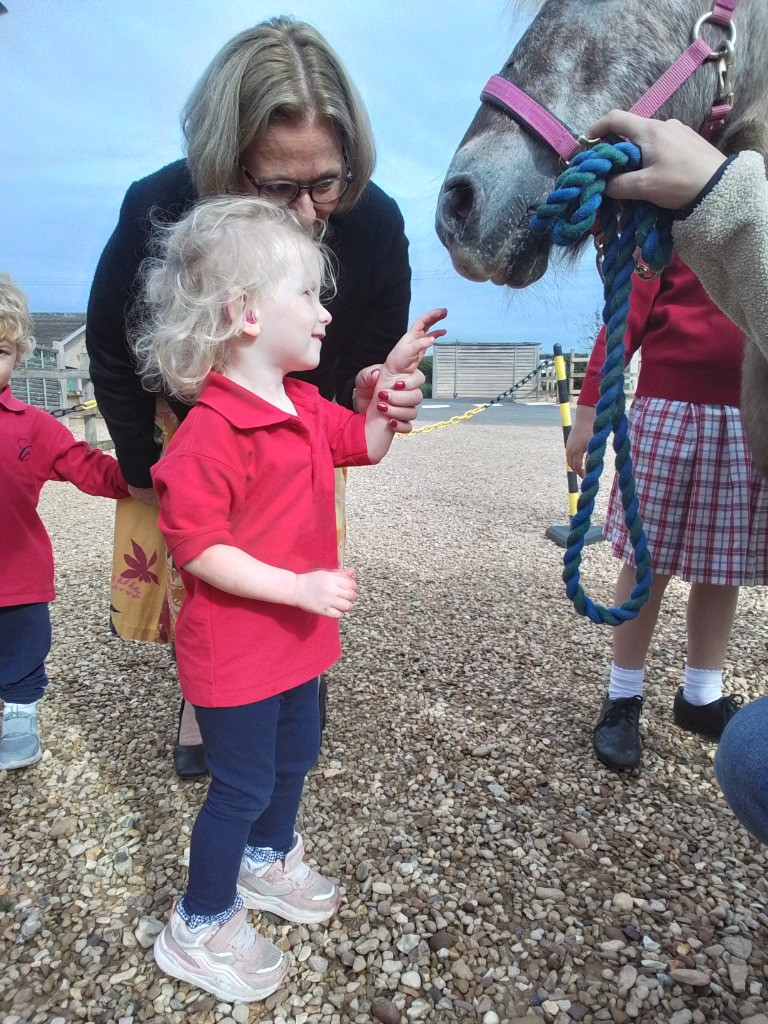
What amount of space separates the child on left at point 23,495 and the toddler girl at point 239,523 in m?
0.89

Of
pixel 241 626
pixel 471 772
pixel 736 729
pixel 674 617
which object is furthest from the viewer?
pixel 674 617

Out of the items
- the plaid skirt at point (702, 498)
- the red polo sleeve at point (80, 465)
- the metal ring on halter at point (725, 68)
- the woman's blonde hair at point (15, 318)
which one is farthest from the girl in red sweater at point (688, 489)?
the woman's blonde hair at point (15, 318)

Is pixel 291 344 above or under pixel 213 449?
above

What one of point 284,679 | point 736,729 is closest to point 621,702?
point 736,729

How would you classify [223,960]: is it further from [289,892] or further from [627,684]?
[627,684]

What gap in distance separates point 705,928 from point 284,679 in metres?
1.21

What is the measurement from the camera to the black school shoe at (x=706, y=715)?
Answer: 8.31ft

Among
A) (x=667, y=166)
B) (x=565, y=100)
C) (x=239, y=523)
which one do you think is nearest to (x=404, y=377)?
(x=239, y=523)

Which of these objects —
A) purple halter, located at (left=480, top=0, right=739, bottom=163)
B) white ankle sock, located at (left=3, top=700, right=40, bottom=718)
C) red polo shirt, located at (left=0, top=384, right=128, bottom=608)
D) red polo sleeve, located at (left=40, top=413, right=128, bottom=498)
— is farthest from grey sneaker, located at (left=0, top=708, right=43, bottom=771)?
purple halter, located at (left=480, top=0, right=739, bottom=163)

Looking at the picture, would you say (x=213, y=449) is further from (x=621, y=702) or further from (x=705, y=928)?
(x=621, y=702)

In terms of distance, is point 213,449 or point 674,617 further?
point 674,617

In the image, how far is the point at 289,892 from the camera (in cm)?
179

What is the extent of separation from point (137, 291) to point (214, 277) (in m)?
0.57

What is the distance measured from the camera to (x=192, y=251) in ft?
4.86
